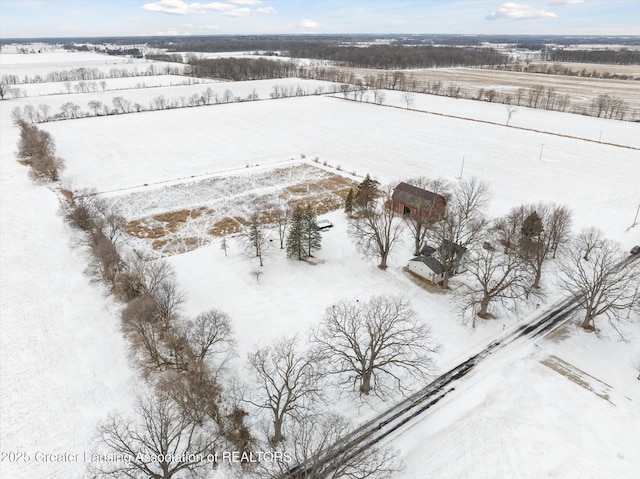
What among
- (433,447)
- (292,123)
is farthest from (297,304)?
(292,123)

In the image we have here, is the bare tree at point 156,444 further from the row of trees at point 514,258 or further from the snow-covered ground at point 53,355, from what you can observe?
the row of trees at point 514,258

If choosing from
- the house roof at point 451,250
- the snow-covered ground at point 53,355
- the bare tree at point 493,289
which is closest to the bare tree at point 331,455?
the snow-covered ground at point 53,355

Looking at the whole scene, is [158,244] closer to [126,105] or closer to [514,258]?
[514,258]

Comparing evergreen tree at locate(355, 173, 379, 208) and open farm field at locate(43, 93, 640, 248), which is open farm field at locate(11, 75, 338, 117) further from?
evergreen tree at locate(355, 173, 379, 208)

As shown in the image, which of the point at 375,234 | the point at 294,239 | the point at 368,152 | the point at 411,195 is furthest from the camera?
the point at 368,152

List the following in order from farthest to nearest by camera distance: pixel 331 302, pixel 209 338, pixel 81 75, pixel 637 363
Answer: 1. pixel 81 75
2. pixel 331 302
3. pixel 637 363
4. pixel 209 338

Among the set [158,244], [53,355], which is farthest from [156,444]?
[158,244]
